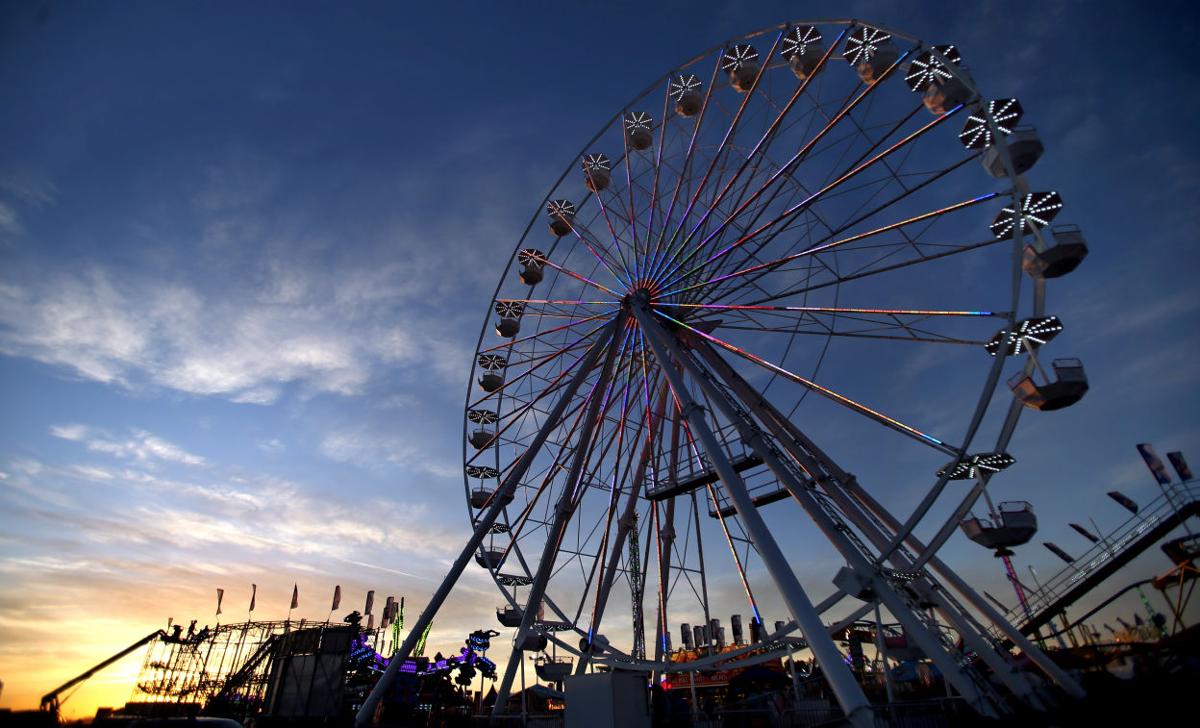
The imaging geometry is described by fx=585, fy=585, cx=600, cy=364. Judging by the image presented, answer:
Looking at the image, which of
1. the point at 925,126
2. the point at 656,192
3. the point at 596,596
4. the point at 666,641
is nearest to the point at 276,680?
the point at 596,596

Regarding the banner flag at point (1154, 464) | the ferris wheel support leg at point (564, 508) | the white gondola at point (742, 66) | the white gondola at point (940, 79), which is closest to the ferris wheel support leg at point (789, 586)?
the ferris wheel support leg at point (564, 508)

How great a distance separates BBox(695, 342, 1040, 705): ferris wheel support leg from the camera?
11180mm

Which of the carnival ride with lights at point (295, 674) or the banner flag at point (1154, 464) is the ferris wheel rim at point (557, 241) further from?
the banner flag at point (1154, 464)

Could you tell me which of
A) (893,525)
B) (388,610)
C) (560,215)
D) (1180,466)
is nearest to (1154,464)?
(1180,466)

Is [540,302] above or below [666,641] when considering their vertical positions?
above

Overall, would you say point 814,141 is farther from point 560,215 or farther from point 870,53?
point 560,215

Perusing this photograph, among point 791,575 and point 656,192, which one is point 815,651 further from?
point 656,192

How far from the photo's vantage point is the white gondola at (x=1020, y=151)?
12.8 m

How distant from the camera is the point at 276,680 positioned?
23203 millimetres

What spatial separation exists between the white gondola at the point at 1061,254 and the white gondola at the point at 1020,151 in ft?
5.12

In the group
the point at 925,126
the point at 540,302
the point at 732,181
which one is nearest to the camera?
the point at 925,126

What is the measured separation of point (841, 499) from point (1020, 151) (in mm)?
9058

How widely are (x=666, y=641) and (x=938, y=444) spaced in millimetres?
12337

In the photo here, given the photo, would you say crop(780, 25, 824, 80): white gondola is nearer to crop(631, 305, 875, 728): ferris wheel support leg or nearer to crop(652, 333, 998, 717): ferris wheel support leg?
crop(652, 333, 998, 717): ferris wheel support leg
